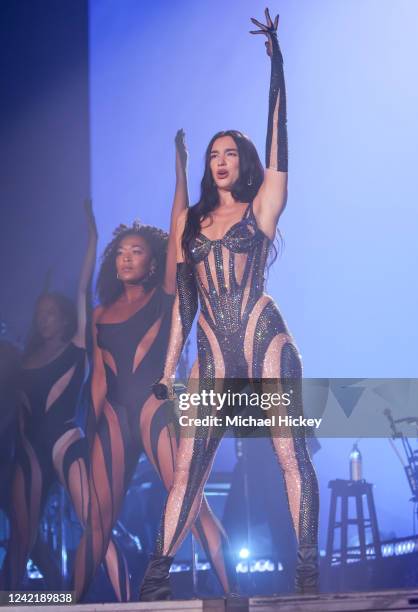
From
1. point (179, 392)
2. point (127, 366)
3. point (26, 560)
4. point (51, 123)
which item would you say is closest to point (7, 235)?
point (51, 123)

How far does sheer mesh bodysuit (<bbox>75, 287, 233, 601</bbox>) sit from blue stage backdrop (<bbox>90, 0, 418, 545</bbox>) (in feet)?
1.57

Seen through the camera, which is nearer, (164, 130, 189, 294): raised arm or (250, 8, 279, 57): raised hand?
(164, 130, 189, 294): raised arm

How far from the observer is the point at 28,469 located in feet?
13.2

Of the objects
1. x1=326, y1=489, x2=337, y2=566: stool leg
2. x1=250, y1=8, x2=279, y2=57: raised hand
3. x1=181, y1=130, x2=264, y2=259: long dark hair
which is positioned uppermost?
x1=250, y1=8, x2=279, y2=57: raised hand

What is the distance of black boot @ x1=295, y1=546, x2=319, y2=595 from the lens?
12.2 ft

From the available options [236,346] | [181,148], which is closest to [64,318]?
[236,346]

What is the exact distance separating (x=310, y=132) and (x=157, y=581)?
2.20 meters

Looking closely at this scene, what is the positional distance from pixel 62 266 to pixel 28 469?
3.16 feet

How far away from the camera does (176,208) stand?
412 cm

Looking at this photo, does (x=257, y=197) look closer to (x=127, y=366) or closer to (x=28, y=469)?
(x=127, y=366)

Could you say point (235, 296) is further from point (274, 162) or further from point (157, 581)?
point (157, 581)

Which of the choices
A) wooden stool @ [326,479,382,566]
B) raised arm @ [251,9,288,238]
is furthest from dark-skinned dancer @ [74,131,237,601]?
wooden stool @ [326,479,382,566]

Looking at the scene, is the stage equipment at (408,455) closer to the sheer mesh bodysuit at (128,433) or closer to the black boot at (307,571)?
the black boot at (307,571)

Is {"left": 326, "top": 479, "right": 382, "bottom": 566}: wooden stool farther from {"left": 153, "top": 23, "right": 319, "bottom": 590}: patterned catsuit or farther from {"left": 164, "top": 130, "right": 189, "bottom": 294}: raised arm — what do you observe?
{"left": 164, "top": 130, "right": 189, "bottom": 294}: raised arm
